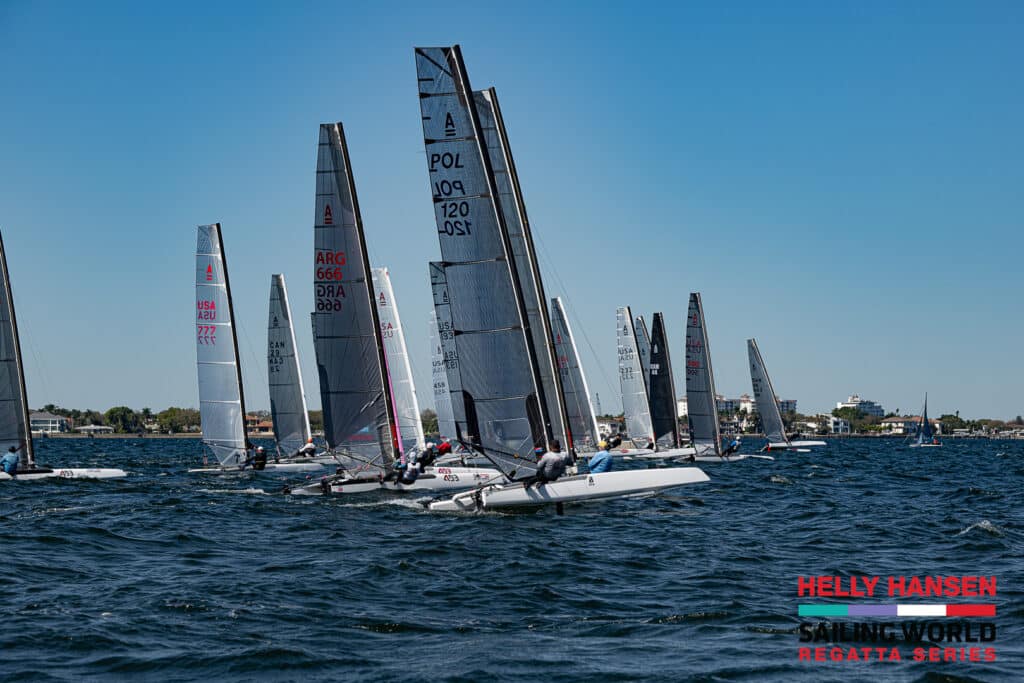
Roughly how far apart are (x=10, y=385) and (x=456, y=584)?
21.8 m

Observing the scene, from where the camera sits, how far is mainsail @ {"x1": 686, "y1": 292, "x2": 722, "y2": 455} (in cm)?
4544

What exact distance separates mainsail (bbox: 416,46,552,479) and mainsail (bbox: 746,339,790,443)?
143 ft

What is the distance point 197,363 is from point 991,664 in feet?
104

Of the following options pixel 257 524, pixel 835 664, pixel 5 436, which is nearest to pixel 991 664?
pixel 835 664

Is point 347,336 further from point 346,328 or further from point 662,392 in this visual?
point 662,392

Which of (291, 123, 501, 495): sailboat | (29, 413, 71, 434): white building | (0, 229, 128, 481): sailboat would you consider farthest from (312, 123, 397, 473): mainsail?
(29, 413, 71, 434): white building

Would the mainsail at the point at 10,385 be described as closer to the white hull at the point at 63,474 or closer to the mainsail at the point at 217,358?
the white hull at the point at 63,474

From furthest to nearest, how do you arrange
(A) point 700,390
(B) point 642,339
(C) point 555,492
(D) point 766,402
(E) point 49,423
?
(E) point 49,423
(D) point 766,402
(B) point 642,339
(A) point 700,390
(C) point 555,492

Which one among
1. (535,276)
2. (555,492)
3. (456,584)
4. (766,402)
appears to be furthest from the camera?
(766,402)

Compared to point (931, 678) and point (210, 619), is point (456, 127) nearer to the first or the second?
point (210, 619)

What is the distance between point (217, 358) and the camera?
35844mm

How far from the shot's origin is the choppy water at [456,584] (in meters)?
8.42

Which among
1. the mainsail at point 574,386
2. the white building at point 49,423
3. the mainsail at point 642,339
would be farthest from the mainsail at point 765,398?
the white building at point 49,423

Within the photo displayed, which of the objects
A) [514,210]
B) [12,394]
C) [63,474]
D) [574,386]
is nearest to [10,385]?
[12,394]
